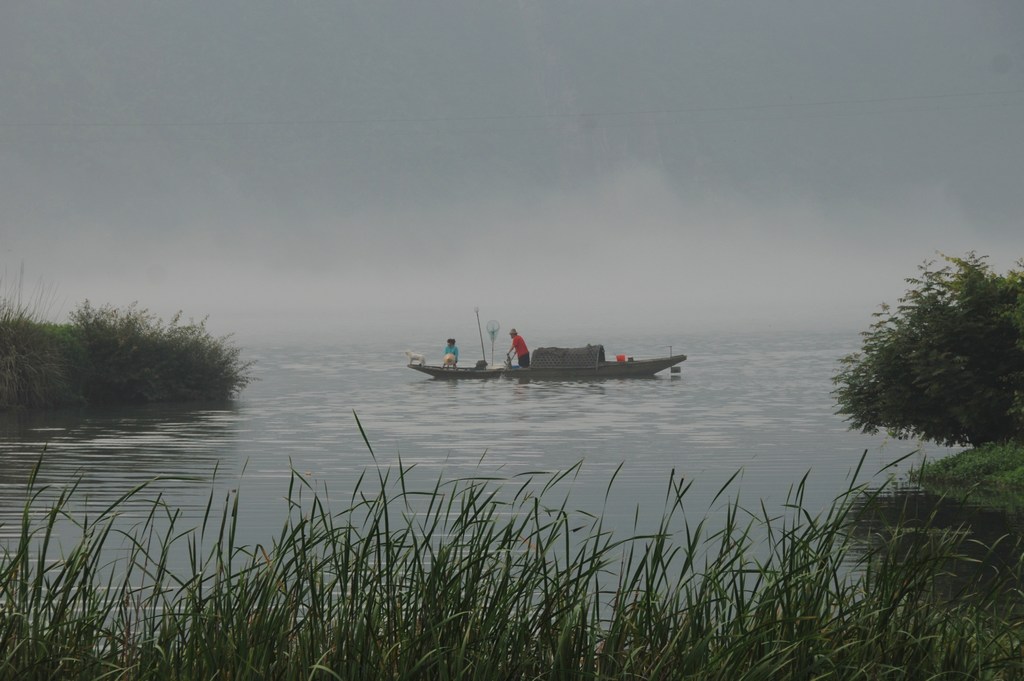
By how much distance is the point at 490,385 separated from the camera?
143 feet

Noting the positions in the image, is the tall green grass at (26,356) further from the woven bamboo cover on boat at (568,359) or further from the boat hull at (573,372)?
the woven bamboo cover on boat at (568,359)

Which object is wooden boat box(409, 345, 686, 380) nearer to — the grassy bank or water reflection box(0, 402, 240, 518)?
water reflection box(0, 402, 240, 518)

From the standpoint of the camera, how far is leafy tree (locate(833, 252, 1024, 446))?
18.6 meters

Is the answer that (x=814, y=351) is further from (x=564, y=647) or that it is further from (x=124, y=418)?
(x=564, y=647)

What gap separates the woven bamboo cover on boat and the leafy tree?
25.8 meters

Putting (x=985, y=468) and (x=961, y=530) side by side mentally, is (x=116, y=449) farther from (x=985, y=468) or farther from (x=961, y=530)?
(x=961, y=530)

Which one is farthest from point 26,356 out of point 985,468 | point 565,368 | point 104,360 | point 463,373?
point 565,368

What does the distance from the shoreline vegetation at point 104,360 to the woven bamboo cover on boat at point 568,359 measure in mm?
12242

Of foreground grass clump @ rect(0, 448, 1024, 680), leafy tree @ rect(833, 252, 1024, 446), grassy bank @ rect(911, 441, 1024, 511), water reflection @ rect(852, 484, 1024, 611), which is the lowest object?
water reflection @ rect(852, 484, 1024, 611)

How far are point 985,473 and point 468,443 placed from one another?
9796mm

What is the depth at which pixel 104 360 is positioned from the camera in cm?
3259

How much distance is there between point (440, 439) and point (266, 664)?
20916 millimetres

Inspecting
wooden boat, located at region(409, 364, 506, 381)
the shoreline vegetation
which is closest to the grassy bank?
the shoreline vegetation

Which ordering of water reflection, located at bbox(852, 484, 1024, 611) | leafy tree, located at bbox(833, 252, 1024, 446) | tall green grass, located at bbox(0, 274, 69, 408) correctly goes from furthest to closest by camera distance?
1. tall green grass, located at bbox(0, 274, 69, 408)
2. leafy tree, located at bbox(833, 252, 1024, 446)
3. water reflection, located at bbox(852, 484, 1024, 611)
